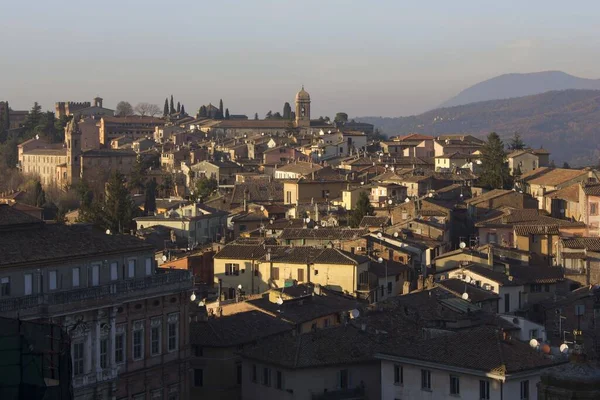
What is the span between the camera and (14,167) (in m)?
109

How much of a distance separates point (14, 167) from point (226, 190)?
125ft

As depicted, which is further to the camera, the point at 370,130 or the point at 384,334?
the point at 370,130

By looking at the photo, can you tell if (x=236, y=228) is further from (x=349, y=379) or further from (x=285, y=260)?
(x=349, y=379)

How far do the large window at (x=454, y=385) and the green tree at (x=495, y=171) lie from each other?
3921 cm

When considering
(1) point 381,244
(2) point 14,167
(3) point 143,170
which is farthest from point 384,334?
(2) point 14,167

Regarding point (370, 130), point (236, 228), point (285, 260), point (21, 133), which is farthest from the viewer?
point (370, 130)

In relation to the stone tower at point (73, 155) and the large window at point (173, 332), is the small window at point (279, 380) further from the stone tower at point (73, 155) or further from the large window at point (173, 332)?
the stone tower at point (73, 155)

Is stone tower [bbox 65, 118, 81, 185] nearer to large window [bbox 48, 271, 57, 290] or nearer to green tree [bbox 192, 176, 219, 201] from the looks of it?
green tree [bbox 192, 176, 219, 201]

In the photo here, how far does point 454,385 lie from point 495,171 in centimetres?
3992

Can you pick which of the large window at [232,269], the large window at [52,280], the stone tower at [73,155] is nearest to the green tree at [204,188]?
the stone tower at [73,155]

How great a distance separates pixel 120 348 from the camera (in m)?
28.8

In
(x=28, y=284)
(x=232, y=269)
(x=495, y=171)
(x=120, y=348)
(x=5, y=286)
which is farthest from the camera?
(x=495, y=171)

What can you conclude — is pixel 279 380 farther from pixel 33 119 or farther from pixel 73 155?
pixel 33 119

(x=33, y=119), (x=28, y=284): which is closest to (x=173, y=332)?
(x=28, y=284)
